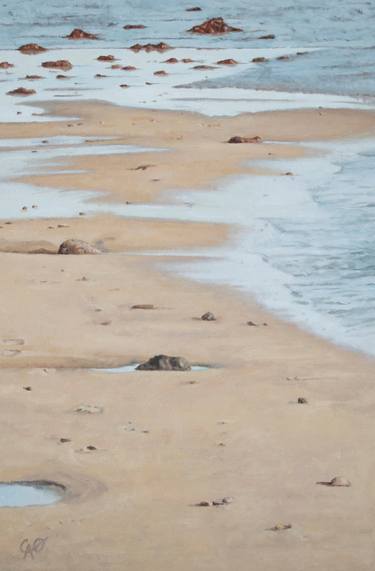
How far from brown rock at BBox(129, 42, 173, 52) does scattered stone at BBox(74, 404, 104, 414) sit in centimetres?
3947

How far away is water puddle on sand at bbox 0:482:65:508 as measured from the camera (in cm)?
611

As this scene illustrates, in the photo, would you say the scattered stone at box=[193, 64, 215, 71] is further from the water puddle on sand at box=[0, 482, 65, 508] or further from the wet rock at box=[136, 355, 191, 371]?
the water puddle on sand at box=[0, 482, 65, 508]

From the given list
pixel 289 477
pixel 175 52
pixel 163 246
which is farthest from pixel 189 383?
pixel 175 52

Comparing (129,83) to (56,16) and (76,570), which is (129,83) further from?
(56,16)

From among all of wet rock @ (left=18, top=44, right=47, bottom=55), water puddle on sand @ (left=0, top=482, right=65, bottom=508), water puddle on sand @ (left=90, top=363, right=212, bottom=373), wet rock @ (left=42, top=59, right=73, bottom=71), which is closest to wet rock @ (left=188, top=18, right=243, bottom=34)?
wet rock @ (left=18, top=44, right=47, bottom=55)

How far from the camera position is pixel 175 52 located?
4509 cm

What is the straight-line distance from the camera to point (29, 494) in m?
6.25

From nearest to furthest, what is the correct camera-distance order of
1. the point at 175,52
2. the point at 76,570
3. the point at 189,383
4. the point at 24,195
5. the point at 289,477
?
the point at 76,570, the point at 289,477, the point at 189,383, the point at 24,195, the point at 175,52

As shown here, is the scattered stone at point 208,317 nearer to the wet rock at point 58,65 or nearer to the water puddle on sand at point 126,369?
the water puddle on sand at point 126,369

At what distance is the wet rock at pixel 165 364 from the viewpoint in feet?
27.1

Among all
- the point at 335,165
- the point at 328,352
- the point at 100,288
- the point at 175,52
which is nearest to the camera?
the point at 328,352

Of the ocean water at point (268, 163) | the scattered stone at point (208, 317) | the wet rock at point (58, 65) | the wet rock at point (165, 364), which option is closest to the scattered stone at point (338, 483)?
the wet rock at point (165, 364)

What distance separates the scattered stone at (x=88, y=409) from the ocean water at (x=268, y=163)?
1996 millimetres

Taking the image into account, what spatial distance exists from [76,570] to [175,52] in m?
40.4
